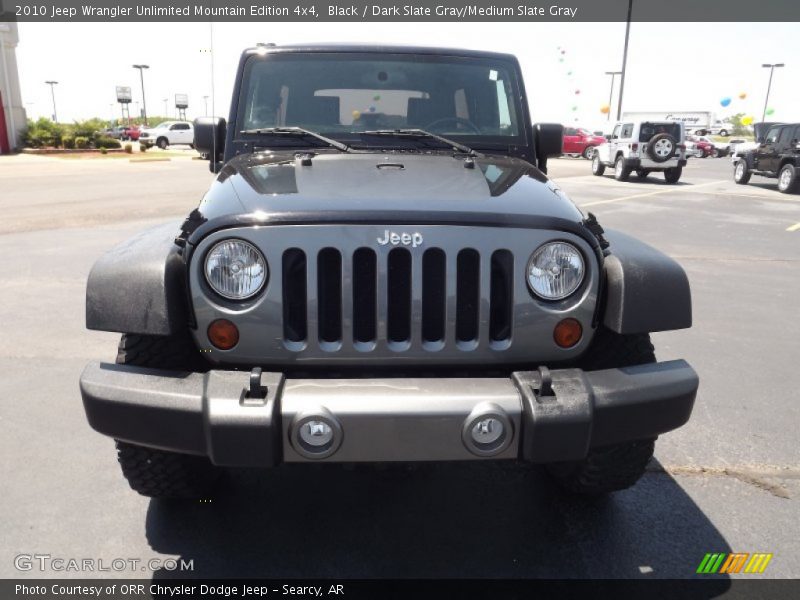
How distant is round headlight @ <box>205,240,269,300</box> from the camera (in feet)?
6.97

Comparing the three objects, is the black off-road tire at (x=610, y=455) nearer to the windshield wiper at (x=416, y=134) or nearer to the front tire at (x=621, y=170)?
the windshield wiper at (x=416, y=134)

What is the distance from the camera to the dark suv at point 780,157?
17.4 meters

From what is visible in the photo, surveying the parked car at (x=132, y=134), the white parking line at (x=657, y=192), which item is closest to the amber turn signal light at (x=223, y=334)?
the white parking line at (x=657, y=192)

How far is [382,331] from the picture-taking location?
2.13 m

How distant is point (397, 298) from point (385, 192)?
0.41 metres

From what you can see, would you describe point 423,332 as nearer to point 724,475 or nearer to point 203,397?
point 203,397

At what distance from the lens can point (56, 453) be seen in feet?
10.5

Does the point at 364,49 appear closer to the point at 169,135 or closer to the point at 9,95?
the point at 9,95

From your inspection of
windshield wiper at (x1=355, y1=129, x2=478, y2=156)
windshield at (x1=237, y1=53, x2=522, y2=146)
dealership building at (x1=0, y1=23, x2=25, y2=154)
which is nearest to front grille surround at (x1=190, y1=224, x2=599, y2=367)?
windshield wiper at (x1=355, y1=129, x2=478, y2=156)

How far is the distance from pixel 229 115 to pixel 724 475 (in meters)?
3.08

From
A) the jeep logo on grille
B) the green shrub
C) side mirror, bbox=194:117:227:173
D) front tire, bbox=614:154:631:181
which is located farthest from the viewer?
the green shrub

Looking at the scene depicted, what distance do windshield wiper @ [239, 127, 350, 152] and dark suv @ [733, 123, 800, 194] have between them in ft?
57.9

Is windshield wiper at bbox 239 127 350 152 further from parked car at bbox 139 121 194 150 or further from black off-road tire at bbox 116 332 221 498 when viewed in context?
parked car at bbox 139 121 194 150

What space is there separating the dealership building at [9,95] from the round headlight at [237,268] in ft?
113
